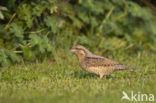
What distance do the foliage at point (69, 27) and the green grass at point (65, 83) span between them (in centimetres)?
56

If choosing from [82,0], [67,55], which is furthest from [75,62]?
[82,0]

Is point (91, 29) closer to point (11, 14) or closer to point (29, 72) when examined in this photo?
point (11, 14)

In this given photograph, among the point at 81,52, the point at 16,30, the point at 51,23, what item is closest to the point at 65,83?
the point at 81,52

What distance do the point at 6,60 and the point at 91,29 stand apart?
3.78 meters

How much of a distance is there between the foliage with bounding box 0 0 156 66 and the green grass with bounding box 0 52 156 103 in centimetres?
56

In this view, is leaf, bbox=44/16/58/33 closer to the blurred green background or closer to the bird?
the blurred green background

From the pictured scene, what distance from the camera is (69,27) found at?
38.6ft

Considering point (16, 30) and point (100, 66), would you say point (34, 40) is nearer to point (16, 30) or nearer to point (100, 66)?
point (16, 30)

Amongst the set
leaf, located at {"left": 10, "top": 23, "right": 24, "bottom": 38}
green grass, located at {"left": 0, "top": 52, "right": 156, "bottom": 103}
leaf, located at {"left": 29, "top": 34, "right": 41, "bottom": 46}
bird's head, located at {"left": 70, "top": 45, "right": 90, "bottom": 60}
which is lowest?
green grass, located at {"left": 0, "top": 52, "right": 156, "bottom": 103}

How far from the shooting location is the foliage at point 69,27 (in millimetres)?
9797

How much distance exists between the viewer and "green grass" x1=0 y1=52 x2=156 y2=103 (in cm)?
618

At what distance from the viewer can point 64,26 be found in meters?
11.5

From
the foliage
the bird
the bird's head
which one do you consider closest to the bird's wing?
the bird

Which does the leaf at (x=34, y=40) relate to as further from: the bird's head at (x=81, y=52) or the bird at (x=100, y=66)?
the bird at (x=100, y=66)
